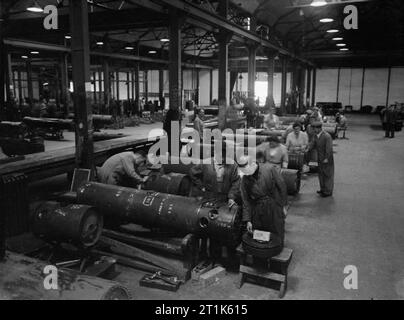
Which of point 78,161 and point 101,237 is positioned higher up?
point 78,161

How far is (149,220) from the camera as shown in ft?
16.5

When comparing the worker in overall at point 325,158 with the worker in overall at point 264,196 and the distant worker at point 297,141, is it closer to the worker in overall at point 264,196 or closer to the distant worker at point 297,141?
the distant worker at point 297,141

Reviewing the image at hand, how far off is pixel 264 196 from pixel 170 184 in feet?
5.84

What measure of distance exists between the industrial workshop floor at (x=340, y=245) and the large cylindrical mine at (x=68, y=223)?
2.15 feet

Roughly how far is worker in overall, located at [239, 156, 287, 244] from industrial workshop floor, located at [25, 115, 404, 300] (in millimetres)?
718

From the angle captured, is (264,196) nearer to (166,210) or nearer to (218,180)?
(218,180)

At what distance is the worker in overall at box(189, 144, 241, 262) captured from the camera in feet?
16.8

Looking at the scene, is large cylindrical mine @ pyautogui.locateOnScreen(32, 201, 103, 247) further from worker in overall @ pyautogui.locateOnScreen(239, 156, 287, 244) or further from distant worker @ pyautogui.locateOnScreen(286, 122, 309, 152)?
distant worker @ pyautogui.locateOnScreen(286, 122, 309, 152)

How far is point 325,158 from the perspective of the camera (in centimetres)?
815

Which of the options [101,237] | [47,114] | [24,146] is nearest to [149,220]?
[101,237]

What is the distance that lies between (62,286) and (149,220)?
1665 mm

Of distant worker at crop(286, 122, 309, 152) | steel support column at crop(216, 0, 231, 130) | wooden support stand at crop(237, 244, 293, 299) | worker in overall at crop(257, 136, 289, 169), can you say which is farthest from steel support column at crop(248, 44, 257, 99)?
wooden support stand at crop(237, 244, 293, 299)

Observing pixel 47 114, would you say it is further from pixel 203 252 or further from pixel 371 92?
pixel 371 92
